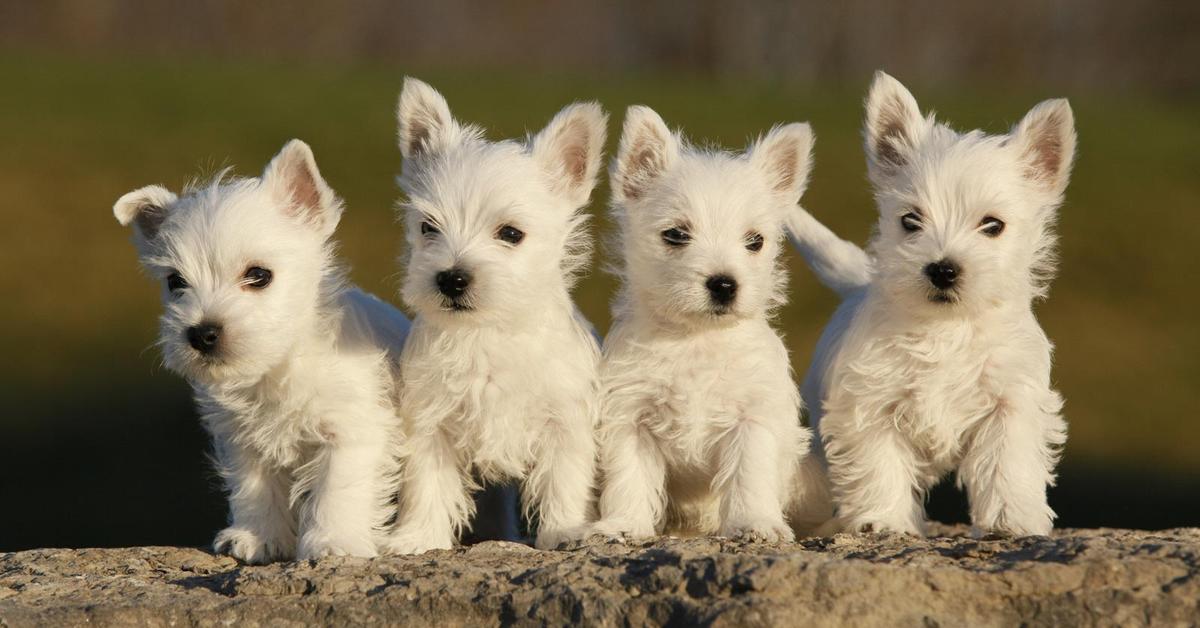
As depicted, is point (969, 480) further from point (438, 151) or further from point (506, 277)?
point (438, 151)

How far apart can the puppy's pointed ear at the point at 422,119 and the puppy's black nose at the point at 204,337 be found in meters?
1.57

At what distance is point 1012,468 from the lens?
8023 mm

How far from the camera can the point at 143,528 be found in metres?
17.1

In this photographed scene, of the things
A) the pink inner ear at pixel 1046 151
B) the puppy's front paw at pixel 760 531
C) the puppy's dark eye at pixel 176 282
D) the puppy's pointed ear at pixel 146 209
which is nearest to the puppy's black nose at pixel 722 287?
the puppy's front paw at pixel 760 531

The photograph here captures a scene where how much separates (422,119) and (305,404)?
175cm

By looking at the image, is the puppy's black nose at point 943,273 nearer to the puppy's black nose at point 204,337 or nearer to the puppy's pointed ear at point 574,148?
the puppy's pointed ear at point 574,148

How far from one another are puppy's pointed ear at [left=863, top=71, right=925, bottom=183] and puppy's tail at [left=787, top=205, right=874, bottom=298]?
102 centimetres

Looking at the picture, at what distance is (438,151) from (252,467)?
6.83ft

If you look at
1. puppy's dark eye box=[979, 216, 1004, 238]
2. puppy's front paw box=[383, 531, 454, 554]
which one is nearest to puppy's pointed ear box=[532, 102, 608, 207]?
puppy's front paw box=[383, 531, 454, 554]

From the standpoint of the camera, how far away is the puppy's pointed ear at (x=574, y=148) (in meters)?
8.38

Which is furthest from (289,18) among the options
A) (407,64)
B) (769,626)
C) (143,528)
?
(769,626)

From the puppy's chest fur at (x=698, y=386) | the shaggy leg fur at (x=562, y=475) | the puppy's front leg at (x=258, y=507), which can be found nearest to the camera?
the shaggy leg fur at (x=562, y=475)

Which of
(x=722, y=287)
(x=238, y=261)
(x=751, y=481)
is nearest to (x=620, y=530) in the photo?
(x=751, y=481)

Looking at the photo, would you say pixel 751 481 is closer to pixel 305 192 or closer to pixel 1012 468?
pixel 1012 468
